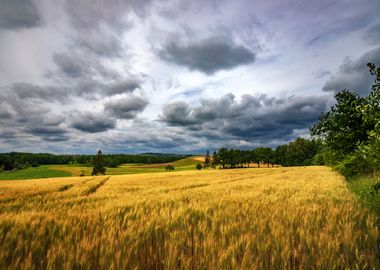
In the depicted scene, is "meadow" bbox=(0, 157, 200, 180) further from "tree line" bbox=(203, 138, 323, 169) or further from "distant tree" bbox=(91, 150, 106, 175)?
"tree line" bbox=(203, 138, 323, 169)

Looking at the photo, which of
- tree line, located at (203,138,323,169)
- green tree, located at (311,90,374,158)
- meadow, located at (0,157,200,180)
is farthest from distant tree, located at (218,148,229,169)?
green tree, located at (311,90,374,158)

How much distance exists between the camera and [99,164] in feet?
286

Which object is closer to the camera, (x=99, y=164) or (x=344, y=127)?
(x=344, y=127)

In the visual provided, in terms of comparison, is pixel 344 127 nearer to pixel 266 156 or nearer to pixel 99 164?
pixel 99 164

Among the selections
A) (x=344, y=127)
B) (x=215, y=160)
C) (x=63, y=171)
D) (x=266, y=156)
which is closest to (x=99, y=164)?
(x=63, y=171)

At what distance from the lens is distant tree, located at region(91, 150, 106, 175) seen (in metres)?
86.3

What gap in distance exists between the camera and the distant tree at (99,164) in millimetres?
86312

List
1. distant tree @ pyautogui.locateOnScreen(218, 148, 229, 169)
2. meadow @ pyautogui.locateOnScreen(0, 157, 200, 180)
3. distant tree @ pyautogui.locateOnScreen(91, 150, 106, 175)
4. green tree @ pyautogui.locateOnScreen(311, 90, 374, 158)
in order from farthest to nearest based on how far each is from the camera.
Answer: distant tree @ pyautogui.locateOnScreen(218, 148, 229, 169) → distant tree @ pyautogui.locateOnScreen(91, 150, 106, 175) → meadow @ pyautogui.locateOnScreen(0, 157, 200, 180) → green tree @ pyautogui.locateOnScreen(311, 90, 374, 158)

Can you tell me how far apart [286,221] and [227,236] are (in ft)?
5.12

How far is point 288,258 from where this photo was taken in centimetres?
296

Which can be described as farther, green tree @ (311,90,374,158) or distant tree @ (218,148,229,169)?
distant tree @ (218,148,229,169)

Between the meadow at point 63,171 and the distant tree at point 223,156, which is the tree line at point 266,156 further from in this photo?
the meadow at point 63,171

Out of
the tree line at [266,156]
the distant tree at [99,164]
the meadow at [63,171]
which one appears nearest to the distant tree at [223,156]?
the tree line at [266,156]

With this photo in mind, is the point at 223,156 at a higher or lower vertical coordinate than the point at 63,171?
higher
